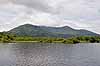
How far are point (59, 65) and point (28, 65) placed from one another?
8.82m

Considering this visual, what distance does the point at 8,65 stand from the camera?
60.5 meters

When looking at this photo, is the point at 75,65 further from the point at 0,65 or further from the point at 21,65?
the point at 0,65

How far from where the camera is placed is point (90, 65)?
61.6 meters

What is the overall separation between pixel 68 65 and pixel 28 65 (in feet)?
37.2

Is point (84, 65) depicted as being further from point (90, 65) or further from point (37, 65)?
point (37, 65)

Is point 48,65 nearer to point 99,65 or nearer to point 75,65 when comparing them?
point 75,65

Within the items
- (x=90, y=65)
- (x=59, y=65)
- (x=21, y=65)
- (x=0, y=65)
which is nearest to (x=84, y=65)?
(x=90, y=65)

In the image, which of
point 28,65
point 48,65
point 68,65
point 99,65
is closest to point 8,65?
point 28,65

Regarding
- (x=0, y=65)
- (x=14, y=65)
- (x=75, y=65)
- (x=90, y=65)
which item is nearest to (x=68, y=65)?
(x=75, y=65)

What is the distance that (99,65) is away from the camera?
6172cm

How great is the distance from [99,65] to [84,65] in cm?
417

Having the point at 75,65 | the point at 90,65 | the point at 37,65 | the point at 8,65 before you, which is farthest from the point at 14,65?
the point at 90,65

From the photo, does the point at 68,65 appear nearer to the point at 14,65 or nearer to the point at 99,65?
the point at 99,65

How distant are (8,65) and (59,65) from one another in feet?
47.0
